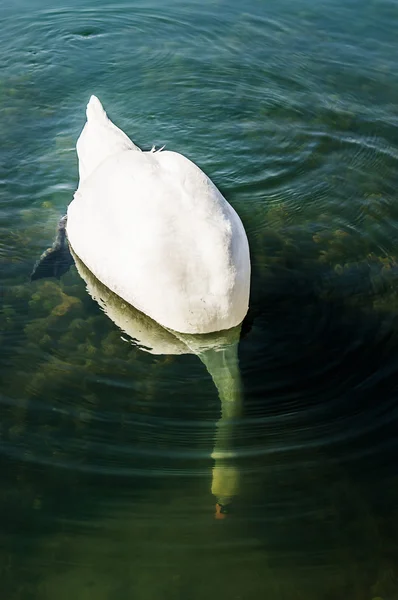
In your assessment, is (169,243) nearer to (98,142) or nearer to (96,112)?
(98,142)

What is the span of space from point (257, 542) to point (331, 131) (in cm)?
584

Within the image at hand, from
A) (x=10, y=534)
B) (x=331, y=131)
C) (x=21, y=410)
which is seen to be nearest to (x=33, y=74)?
(x=331, y=131)

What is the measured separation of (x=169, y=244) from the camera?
5.80 m

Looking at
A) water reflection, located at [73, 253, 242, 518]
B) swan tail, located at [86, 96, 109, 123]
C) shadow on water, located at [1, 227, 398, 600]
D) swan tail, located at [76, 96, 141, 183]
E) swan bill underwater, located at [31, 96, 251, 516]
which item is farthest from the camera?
swan tail, located at [86, 96, 109, 123]

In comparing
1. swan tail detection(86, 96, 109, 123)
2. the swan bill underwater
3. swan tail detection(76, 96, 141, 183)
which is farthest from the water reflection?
swan tail detection(86, 96, 109, 123)

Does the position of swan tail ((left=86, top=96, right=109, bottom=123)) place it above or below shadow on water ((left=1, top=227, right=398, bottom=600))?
above

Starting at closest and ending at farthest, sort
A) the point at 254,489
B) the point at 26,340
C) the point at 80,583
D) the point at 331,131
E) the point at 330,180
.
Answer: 1. the point at 80,583
2. the point at 254,489
3. the point at 26,340
4. the point at 330,180
5. the point at 331,131

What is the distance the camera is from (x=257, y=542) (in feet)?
15.1

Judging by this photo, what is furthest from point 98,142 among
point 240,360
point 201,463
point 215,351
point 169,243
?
point 201,463

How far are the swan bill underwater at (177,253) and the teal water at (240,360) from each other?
0.19 m

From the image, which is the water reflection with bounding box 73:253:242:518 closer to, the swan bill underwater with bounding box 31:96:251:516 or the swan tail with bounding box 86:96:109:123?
the swan bill underwater with bounding box 31:96:251:516

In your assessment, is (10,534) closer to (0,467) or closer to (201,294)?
(0,467)

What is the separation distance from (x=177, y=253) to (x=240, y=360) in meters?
0.93

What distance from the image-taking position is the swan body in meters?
5.79
